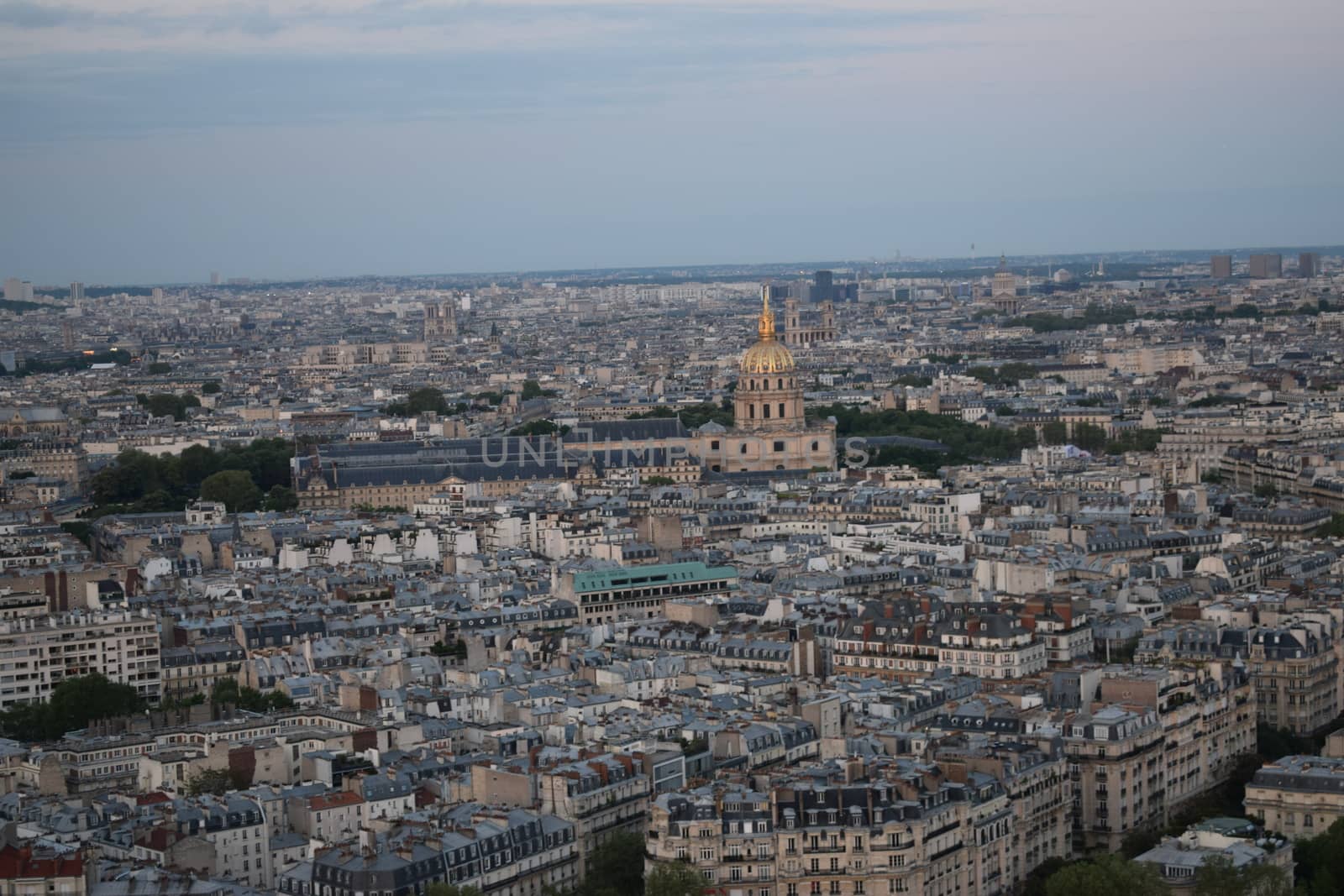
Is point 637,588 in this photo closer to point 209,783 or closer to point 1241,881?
point 209,783

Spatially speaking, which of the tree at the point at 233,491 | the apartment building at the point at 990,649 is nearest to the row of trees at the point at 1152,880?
the apartment building at the point at 990,649

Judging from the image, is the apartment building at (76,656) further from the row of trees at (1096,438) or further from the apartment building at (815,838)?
the row of trees at (1096,438)

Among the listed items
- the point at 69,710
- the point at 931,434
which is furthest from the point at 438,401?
the point at 69,710

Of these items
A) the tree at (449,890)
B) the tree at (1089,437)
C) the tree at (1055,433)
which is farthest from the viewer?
the tree at (1055,433)

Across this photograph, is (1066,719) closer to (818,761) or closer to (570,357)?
(818,761)

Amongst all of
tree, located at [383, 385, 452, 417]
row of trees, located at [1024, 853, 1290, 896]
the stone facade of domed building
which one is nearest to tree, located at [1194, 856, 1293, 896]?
row of trees, located at [1024, 853, 1290, 896]

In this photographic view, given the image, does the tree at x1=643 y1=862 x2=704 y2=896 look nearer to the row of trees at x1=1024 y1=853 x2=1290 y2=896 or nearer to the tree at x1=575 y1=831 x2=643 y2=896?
the tree at x1=575 y1=831 x2=643 y2=896
